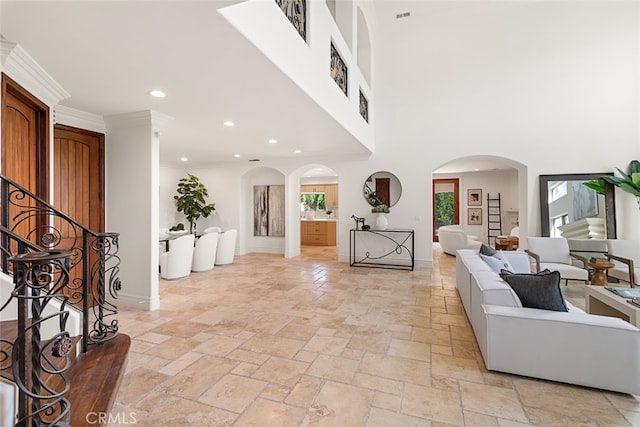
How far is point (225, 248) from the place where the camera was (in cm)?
686

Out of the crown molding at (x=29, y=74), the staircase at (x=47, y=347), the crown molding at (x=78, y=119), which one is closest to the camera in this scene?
the staircase at (x=47, y=347)

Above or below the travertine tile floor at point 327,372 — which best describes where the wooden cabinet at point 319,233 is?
above

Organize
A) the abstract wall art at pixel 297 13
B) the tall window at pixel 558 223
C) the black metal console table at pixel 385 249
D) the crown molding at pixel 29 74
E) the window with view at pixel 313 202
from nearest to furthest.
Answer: the crown molding at pixel 29 74
the abstract wall art at pixel 297 13
the tall window at pixel 558 223
the black metal console table at pixel 385 249
the window with view at pixel 313 202

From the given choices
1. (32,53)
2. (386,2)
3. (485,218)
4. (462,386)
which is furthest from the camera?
(485,218)

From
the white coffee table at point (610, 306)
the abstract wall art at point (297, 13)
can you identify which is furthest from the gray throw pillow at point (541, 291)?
the abstract wall art at point (297, 13)

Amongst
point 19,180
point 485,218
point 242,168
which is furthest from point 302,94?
point 485,218

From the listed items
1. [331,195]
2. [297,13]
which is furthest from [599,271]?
[331,195]

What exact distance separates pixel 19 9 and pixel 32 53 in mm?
698

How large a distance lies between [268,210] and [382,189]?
3552 mm

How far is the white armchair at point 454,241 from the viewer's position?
7664 mm

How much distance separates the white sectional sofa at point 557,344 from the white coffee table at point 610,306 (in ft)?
1.94

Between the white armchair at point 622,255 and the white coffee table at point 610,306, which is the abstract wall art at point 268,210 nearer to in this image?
the white coffee table at point 610,306

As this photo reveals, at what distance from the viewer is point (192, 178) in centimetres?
773

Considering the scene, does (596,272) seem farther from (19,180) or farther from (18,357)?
(19,180)
